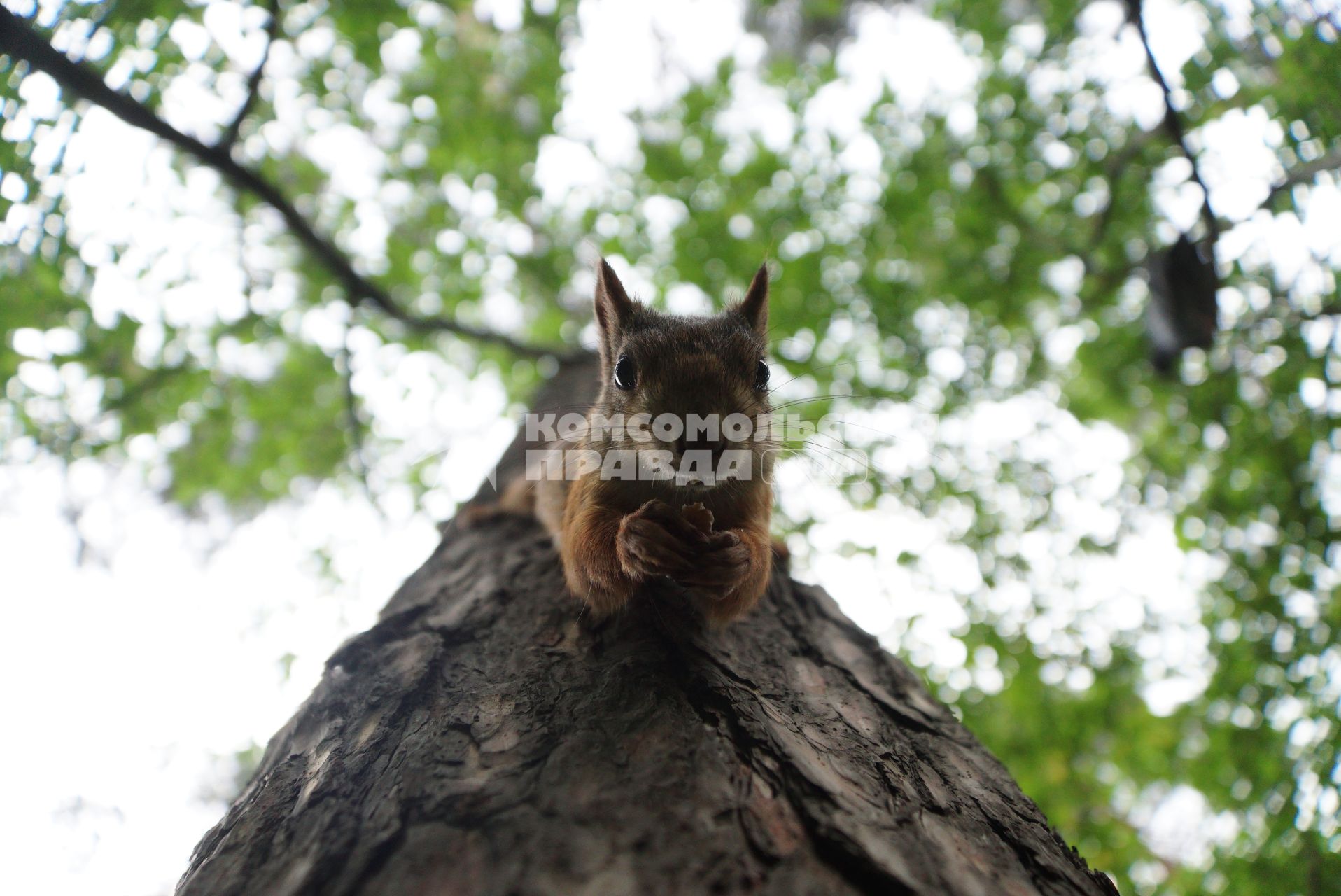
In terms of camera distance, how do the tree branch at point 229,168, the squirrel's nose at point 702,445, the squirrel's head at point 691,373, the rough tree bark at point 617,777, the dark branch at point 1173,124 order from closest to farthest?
the rough tree bark at point 617,777, the squirrel's nose at point 702,445, the squirrel's head at point 691,373, the tree branch at point 229,168, the dark branch at point 1173,124

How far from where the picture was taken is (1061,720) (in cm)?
443

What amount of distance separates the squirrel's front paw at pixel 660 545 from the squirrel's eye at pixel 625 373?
82 cm

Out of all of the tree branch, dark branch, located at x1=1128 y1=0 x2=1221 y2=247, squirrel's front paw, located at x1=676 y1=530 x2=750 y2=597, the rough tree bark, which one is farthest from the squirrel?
the tree branch

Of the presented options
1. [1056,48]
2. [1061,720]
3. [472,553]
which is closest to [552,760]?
[472,553]

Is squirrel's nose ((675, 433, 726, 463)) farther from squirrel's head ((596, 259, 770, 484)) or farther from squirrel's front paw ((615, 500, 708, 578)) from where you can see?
squirrel's front paw ((615, 500, 708, 578))

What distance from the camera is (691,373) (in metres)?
2.49

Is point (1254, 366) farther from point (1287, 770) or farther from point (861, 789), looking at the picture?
point (861, 789)

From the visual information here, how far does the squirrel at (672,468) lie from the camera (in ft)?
6.72

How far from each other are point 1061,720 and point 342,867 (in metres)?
4.62

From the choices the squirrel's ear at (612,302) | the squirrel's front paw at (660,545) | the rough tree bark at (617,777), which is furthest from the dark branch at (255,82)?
the squirrel's front paw at (660,545)

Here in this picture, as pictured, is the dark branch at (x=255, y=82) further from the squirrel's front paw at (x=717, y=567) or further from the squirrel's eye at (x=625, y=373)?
the squirrel's front paw at (x=717, y=567)

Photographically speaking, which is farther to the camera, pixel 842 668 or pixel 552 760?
pixel 842 668

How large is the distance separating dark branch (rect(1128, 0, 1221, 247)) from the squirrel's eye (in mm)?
3194

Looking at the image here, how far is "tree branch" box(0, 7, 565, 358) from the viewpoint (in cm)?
269
